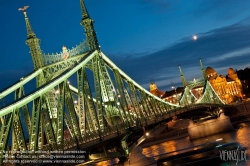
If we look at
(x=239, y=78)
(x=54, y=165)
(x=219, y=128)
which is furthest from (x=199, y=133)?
(x=239, y=78)

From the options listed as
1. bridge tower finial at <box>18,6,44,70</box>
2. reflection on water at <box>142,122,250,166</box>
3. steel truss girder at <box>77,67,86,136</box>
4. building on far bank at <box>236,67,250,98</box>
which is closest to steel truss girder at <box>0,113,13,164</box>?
steel truss girder at <box>77,67,86,136</box>

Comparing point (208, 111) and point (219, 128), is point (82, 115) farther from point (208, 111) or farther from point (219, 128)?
point (208, 111)

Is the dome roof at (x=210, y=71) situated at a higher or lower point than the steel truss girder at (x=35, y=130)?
higher

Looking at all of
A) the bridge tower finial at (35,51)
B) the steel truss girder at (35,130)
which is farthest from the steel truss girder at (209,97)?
the steel truss girder at (35,130)

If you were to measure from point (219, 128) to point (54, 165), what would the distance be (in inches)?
1664

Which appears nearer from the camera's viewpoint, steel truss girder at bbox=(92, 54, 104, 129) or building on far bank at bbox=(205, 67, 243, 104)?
steel truss girder at bbox=(92, 54, 104, 129)

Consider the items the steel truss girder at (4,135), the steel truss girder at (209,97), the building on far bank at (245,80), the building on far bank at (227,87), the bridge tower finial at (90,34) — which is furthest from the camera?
the building on far bank at (227,87)

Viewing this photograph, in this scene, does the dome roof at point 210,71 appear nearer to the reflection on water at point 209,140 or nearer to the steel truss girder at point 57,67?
the reflection on water at point 209,140

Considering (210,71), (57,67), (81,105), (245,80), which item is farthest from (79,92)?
(210,71)

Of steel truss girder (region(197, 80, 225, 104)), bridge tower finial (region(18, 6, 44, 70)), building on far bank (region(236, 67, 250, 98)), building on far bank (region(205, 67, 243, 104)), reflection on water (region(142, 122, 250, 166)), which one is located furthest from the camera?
building on far bank (region(205, 67, 243, 104))

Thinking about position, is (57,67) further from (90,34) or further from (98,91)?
(98,91)

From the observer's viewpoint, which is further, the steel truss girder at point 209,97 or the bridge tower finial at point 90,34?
the steel truss girder at point 209,97

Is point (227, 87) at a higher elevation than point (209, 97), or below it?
higher

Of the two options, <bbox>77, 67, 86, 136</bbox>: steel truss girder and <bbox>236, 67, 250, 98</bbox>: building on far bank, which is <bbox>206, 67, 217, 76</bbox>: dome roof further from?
<bbox>77, 67, 86, 136</bbox>: steel truss girder
